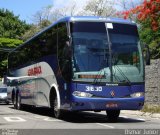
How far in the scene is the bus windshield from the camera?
1573 centimetres

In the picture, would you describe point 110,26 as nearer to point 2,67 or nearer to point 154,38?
point 154,38

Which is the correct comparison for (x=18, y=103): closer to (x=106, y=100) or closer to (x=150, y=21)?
(x=150, y=21)

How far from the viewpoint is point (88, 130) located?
525 inches

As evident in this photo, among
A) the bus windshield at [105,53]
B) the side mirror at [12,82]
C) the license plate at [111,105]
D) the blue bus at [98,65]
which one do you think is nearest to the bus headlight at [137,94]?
the blue bus at [98,65]

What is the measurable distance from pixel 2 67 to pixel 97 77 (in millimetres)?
50234

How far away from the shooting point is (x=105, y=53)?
16.0 m

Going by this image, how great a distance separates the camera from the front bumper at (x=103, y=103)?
1560 cm

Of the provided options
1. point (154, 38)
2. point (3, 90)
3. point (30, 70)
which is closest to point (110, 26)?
A: point (30, 70)

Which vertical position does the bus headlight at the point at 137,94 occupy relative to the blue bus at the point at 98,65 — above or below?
below

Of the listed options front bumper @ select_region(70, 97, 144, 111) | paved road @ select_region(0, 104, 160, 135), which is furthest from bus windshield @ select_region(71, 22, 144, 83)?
paved road @ select_region(0, 104, 160, 135)

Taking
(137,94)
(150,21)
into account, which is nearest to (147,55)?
(137,94)

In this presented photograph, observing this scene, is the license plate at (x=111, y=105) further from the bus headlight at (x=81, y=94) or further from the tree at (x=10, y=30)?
the tree at (x=10, y=30)

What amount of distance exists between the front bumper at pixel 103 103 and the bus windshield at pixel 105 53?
0.64 metres

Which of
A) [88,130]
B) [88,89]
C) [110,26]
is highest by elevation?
[110,26]
